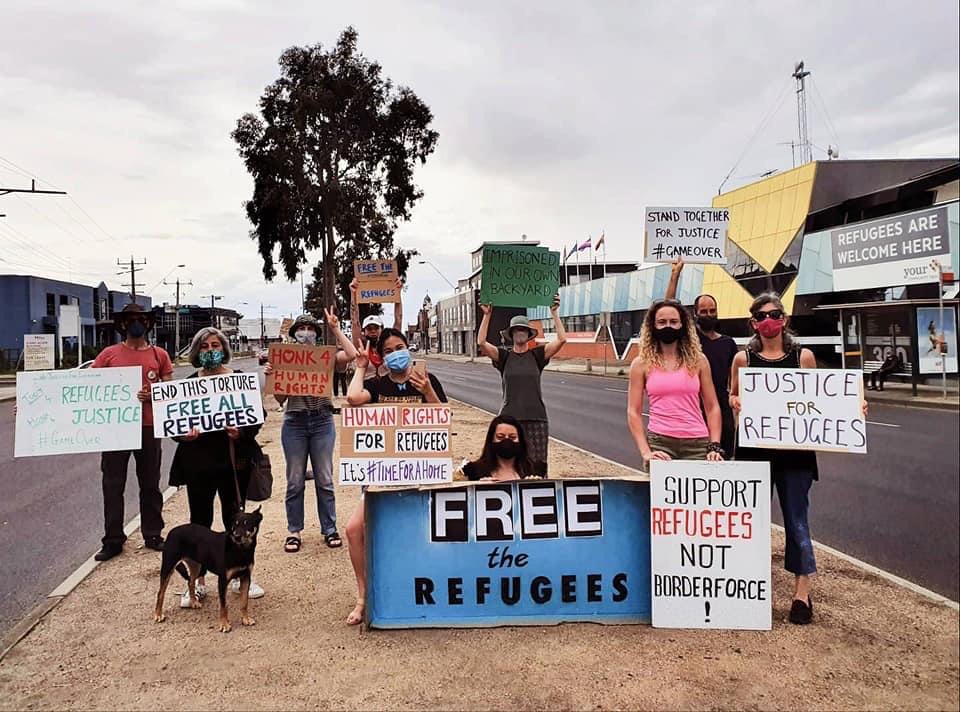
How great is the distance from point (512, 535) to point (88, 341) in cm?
7388

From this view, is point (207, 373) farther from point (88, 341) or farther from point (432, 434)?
point (88, 341)

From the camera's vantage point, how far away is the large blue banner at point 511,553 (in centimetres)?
392

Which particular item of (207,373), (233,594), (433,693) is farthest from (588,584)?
(207,373)

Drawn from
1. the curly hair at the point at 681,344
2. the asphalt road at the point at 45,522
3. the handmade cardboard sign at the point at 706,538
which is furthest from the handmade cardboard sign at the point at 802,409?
the asphalt road at the point at 45,522

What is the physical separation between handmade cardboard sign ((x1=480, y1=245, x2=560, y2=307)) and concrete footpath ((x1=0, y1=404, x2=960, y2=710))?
2832 millimetres

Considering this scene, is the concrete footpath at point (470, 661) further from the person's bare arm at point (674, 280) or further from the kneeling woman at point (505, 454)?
the person's bare arm at point (674, 280)

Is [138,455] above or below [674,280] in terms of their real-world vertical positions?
below

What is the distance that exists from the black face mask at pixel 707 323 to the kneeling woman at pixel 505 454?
5.51 ft

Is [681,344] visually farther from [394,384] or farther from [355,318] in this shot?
[355,318]

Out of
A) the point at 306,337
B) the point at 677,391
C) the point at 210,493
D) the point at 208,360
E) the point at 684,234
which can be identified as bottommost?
the point at 210,493

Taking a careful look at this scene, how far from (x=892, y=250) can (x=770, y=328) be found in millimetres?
12427

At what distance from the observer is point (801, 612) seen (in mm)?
3842

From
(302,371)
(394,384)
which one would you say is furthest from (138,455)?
(394,384)

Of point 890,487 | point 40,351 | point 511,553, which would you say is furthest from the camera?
point 40,351
